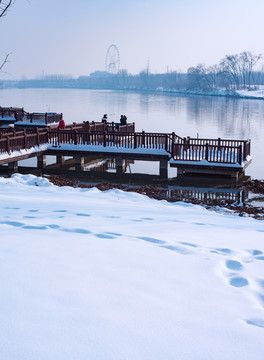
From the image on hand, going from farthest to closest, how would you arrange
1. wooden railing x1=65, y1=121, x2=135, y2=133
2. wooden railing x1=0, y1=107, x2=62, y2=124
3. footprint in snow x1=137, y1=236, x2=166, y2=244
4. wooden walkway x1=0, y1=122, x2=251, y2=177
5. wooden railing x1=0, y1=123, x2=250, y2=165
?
1. wooden railing x1=0, y1=107, x2=62, y2=124
2. wooden railing x1=65, y1=121, x2=135, y2=133
3. wooden railing x1=0, y1=123, x2=250, y2=165
4. wooden walkway x1=0, y1=122, x2=251, y2=177
5. footprint in snow x1=137, y1=236, x2=166, y2=244

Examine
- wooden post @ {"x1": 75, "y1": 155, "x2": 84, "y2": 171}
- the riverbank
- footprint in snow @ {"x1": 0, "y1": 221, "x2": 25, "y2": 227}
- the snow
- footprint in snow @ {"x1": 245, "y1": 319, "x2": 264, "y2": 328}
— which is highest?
footprint in snow @ {"x1": 0, "y1": 221, "x2": 25, "y2": 227}

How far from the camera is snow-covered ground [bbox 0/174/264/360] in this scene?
383cm

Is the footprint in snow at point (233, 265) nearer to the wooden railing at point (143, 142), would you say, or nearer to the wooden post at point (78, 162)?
the wooden railing at point (143, 142)

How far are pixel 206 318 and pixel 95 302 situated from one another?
1.12 metres

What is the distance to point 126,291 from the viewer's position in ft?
16.4

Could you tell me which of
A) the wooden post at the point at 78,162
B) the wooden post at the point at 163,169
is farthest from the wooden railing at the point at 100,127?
the wooden post at the point at 163,169

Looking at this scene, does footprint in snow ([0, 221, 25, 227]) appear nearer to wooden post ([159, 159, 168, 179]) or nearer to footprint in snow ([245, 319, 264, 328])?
footprint in snow ([245, 319, 264, 328])

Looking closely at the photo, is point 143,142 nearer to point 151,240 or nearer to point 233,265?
point 151,240

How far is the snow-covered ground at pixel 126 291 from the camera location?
3.83 m

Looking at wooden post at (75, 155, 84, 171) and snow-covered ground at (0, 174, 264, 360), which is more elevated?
snow-covered ground at (0, 174, 264, 360)

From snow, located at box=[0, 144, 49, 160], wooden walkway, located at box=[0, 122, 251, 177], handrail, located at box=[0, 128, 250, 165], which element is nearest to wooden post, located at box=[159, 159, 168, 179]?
wooden walkway, located at box=[0, 122, 251, 177]

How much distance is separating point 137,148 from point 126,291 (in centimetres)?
2112

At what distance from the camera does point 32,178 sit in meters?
17.9

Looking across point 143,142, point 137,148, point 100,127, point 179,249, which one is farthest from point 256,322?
point 100,127
